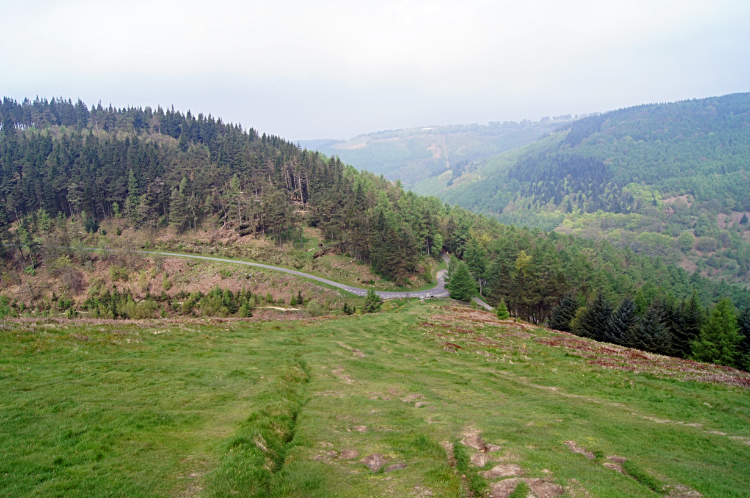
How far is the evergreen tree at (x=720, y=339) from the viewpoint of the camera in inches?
1992

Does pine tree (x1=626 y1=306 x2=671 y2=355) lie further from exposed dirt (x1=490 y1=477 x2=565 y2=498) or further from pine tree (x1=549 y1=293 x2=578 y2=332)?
exposed dirt (x1=490 y1=477 x2=565 y2=498)

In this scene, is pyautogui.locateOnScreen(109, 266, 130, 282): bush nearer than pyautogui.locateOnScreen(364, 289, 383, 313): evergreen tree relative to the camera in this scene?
No

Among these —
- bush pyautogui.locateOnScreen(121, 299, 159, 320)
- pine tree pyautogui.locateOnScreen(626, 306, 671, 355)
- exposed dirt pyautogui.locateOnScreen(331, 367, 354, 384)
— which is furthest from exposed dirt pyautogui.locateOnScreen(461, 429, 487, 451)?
bush pyautogui.locateOnScreen(121, 299, 159, 320)

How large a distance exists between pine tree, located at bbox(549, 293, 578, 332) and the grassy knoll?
39.1m

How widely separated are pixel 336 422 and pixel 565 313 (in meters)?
67.0

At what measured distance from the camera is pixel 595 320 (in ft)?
207

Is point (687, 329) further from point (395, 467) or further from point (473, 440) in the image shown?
point (395, 467)

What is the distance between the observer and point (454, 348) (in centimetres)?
4084

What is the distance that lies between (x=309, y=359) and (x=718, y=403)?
92.2 feet

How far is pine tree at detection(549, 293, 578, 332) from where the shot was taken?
238 ft

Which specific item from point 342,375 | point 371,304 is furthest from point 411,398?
point 371,304

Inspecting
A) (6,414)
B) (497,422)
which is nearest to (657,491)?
(497,422)

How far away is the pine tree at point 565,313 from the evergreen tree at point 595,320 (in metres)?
7.97

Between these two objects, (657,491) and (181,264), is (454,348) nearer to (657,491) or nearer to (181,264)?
(657,491)
